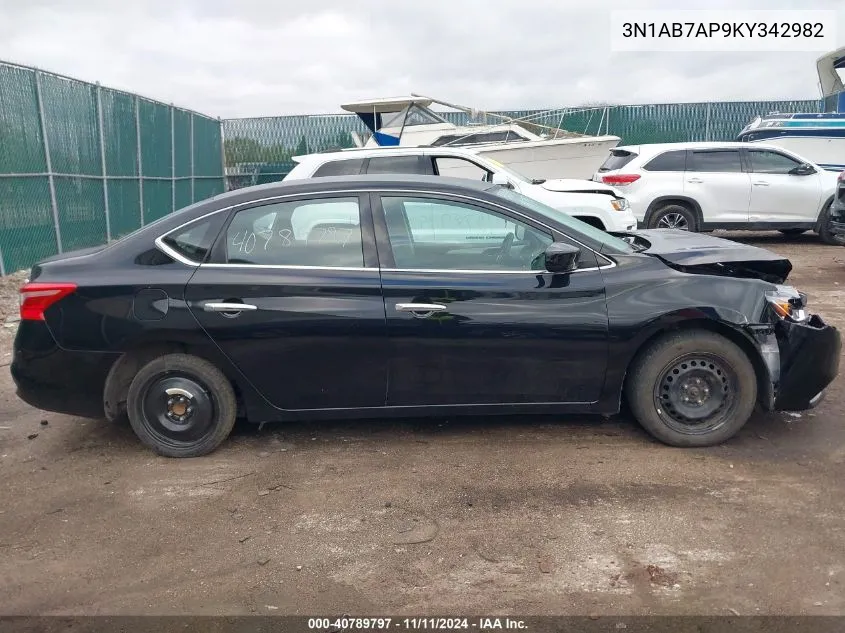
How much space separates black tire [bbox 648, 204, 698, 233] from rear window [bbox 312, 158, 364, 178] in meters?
5.16

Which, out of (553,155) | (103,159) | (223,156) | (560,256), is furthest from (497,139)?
(560,256)

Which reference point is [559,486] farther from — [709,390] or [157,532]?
[157,532]

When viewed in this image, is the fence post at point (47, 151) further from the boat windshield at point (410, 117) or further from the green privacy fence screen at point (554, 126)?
the green privacy fence screen at point (554, 126)

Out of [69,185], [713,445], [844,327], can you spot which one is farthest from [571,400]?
[69,185]

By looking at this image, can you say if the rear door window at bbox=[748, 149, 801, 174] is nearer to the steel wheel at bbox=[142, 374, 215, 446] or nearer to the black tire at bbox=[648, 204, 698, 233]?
the black tire at bbox=[648, 204, 698, 233]

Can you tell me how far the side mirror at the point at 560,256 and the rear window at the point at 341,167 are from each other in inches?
221

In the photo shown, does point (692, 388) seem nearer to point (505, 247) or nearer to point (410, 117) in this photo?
point (505, 247)

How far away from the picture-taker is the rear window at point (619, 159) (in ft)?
40.0

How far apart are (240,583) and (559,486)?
5.64 ft

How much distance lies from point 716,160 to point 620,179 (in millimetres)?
1629

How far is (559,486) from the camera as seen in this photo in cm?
394

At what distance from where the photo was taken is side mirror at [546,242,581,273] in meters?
4.13

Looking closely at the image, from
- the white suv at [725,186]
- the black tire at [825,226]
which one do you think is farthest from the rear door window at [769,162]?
the black tire at [825,226]

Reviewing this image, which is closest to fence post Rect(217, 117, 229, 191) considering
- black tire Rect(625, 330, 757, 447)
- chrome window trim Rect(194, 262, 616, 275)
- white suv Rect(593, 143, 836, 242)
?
white suv Rect(593, 143, 836, 242)
